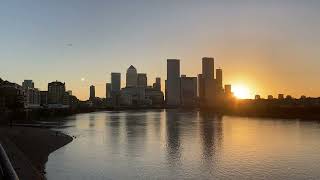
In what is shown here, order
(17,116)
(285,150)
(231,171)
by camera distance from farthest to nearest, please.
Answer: (17,116) → (285,150) → (231,171)

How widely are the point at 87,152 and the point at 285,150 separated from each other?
2948 centimetres

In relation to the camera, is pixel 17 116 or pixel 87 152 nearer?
pixel 87 152

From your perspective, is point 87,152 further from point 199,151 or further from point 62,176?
point 62,176

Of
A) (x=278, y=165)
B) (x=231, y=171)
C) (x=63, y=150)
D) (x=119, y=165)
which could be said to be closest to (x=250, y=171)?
(x=231, y=171)

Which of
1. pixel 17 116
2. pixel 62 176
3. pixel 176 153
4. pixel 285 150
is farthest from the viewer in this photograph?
pixel 17 116

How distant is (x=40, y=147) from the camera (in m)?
58.8

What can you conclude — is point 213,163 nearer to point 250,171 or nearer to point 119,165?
point 250,171

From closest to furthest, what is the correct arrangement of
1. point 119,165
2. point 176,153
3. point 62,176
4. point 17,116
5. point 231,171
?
1. point 62,176
2. point 231,171
3. point 119,165
4. point 176,153
5. point 17,116

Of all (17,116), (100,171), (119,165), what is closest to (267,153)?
(119,165)

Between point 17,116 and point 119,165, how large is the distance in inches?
4125

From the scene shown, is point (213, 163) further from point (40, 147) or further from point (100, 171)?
point (40, 147)

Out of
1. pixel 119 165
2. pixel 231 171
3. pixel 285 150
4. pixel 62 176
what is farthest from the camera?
pixel 285 150

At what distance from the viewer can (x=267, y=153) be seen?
57.2 metres

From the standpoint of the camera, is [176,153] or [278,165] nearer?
[278,165]
